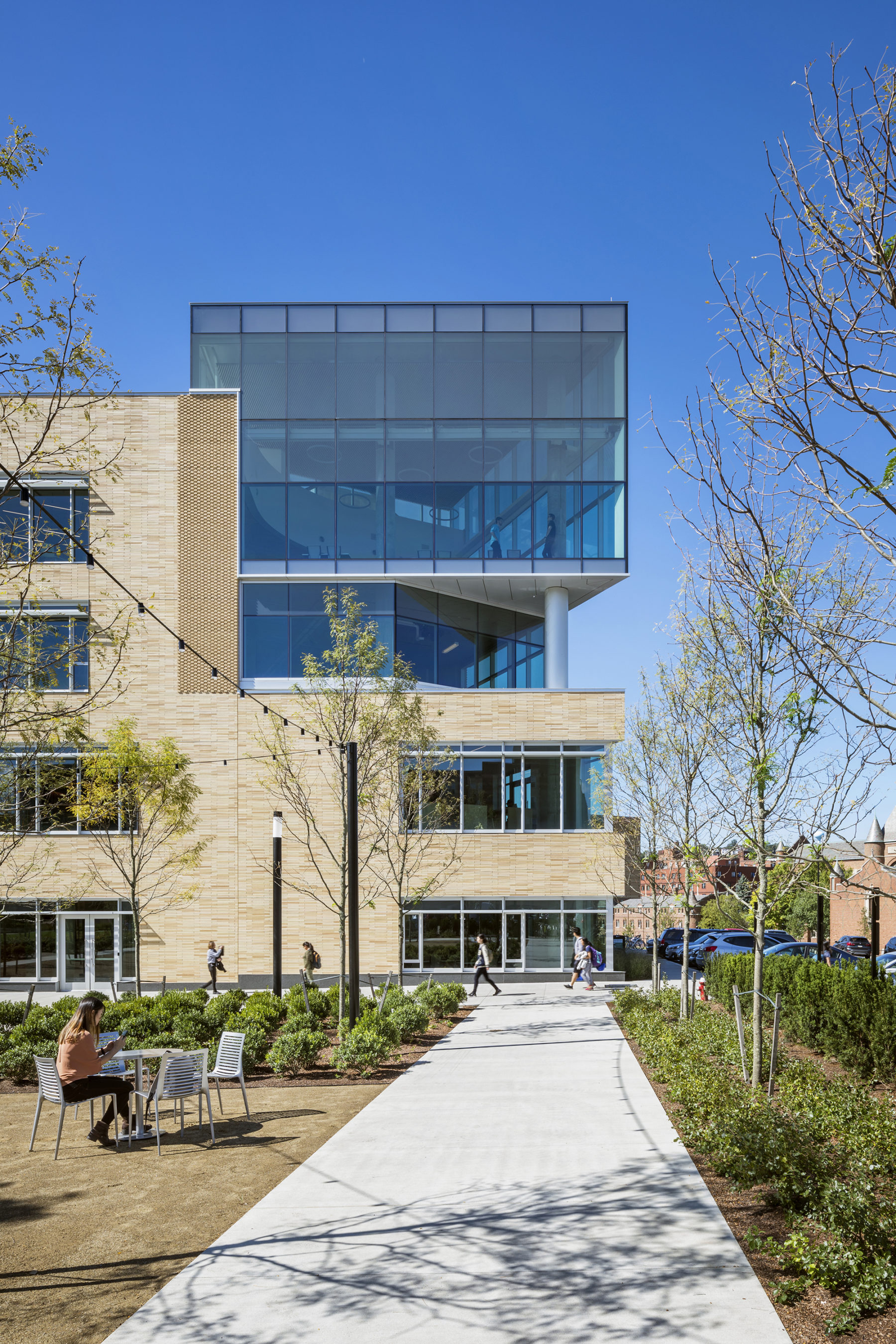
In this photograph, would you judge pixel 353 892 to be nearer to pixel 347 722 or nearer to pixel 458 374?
pixel 347 722

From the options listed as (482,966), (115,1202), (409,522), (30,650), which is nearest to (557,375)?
(409,522)

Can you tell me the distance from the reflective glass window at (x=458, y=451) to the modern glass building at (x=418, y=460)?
5 cm

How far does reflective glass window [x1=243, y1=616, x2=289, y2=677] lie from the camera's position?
31.5 meters

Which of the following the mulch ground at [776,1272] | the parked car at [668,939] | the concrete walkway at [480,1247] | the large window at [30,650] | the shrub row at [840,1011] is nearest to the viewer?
the mulch ground at [776,1272]

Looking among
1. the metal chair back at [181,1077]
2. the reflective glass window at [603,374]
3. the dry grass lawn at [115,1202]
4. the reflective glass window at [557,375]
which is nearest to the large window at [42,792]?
the metal chair back at [181,1077]

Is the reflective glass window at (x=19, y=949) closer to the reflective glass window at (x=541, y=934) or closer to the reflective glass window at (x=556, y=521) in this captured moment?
the reflective glass window at (x=541, y=934)

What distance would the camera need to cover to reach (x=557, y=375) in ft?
104

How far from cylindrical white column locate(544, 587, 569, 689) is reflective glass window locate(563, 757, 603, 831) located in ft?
8.23

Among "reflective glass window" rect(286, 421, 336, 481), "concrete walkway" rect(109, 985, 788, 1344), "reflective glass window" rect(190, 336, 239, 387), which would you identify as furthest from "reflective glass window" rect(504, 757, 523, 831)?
"concrete walkway" rect(109, 985, 788, 1344)

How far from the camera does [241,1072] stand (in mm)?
11914

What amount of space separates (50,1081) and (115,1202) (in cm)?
248

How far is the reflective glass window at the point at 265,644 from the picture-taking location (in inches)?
1240

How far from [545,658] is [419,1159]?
23.7m

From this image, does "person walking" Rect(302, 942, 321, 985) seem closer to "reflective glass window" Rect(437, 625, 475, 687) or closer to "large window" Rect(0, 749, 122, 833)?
"large window" Rect(0, 749, 122, 833)
